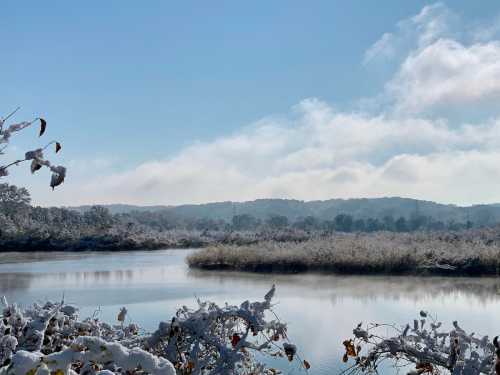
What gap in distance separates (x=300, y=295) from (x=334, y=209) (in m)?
79.8

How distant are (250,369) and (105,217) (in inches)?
1351

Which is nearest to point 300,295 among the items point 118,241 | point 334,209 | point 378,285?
point 378,285

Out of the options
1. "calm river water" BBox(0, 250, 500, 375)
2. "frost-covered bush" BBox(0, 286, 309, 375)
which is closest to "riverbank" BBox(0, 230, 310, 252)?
"calm river water" BBox(0, 250, 500, 375)

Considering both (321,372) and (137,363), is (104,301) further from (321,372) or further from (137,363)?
(137,363)

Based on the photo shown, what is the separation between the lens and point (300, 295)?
933cm

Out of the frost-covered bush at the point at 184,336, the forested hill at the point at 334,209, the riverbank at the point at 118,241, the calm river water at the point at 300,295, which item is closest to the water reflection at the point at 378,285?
the calm river water at the point at 300,295

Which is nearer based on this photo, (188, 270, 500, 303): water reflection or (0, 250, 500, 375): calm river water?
(0, 250, 500, 375): calm river water

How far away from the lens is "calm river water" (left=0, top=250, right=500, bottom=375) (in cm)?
639

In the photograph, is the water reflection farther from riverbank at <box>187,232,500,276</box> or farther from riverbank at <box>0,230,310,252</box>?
riverbank at <box>0,230,310,252</box>

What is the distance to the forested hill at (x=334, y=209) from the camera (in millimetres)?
73688

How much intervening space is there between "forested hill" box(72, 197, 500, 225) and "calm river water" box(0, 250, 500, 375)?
5943 centimetres

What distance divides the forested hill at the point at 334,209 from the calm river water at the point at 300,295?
59431 millimetres

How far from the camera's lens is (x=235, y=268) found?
1440 cm

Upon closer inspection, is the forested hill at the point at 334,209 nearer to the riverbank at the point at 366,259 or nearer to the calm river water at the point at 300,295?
the riverbank at the point at 366,259
